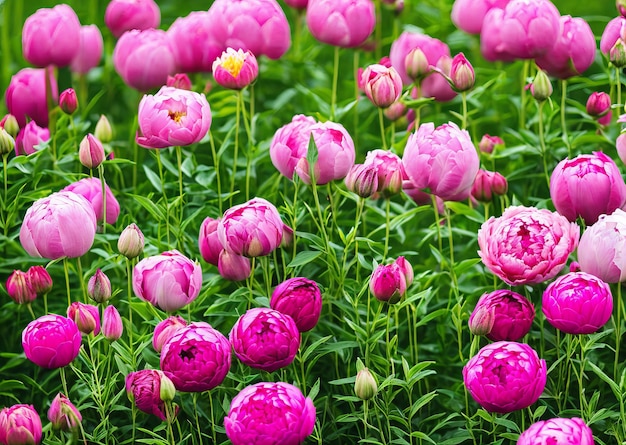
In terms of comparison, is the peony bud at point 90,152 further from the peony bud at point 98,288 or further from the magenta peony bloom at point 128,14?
the magenta peony bloom at point 128,14

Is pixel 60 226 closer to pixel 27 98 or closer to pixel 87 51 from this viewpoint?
pixel 27 98

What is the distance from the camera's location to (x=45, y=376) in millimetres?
1729

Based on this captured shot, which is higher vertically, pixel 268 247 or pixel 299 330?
pixel 268 247

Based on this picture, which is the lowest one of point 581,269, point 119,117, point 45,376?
point 45,376

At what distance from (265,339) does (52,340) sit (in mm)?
276

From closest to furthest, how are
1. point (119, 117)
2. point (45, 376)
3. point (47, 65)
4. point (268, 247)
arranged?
point (268, 247) → point (45, 376) → point (47, 65) → point (119, 117)

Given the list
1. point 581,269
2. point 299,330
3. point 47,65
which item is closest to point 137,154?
point 47,65

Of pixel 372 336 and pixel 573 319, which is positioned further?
pixel 372 336

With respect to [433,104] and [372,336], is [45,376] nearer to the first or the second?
[372,336]

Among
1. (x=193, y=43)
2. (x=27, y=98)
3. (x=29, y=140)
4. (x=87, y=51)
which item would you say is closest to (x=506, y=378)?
(x=29, y=140)

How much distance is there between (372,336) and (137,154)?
2.55 feet

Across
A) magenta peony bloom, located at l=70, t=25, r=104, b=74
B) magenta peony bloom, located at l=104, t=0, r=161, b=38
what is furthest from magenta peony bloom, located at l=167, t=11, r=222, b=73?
magenta peony bloom, located at l=70, t=25, r=104, b=74

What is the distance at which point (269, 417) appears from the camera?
1.22 m

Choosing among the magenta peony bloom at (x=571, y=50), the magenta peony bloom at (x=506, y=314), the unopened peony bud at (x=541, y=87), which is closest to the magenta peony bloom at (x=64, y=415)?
the magenta peony bloom at (x=506, y=314)
